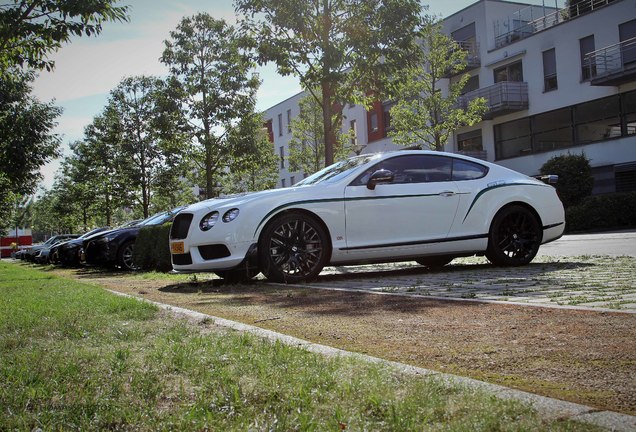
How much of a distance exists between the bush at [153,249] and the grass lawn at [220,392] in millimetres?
8978

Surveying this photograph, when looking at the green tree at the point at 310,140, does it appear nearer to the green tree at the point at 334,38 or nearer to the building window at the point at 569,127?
the building window at the point at 569,127

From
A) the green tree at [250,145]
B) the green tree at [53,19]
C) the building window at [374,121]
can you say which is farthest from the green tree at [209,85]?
the building window at [374,121]

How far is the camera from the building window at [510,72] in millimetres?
33469

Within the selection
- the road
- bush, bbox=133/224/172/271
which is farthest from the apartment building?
bush, bbox=133/224/172/271

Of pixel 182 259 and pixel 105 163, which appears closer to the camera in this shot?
pixel 182 259

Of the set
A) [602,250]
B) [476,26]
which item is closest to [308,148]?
[476,26]

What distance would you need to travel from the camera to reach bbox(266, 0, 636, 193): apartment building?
27.6m

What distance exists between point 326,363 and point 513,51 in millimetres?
33641

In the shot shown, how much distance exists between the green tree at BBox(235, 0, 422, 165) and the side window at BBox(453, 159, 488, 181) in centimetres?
626

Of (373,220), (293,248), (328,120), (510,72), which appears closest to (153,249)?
(328,120)

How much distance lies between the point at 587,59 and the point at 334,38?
19.4 m

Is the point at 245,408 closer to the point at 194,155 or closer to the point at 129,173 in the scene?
the point at 194,155

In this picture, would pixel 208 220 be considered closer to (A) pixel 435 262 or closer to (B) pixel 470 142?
(A) pixel 435 262

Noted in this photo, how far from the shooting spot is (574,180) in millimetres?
26047
